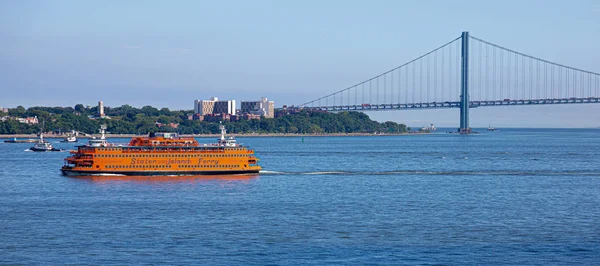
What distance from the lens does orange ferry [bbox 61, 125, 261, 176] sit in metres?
55.5

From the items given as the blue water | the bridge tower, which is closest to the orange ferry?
the blue water

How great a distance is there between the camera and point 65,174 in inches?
2276

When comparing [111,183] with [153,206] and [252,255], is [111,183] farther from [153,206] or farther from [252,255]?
[252,255]

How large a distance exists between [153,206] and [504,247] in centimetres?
1712

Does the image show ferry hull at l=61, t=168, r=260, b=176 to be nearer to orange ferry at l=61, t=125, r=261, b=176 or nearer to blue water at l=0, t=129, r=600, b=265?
orange ferry at l=61, t=125, r=261, b=176

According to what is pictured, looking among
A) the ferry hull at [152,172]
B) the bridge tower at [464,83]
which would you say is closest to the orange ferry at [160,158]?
the ferry hull at [152,172]

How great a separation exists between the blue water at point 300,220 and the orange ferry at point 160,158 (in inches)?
61.9

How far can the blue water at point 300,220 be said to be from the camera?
2664 cm

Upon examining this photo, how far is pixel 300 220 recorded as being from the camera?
34062mm

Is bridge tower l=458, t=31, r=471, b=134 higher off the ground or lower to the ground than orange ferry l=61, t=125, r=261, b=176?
higher

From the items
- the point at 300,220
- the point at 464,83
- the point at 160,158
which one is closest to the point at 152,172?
the point at 160,158

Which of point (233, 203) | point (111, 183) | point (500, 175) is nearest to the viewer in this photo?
point (233, 203)

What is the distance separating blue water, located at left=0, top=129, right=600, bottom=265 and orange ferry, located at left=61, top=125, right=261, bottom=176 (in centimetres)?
157

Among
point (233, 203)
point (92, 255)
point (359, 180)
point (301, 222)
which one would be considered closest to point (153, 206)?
point (233, 203)
